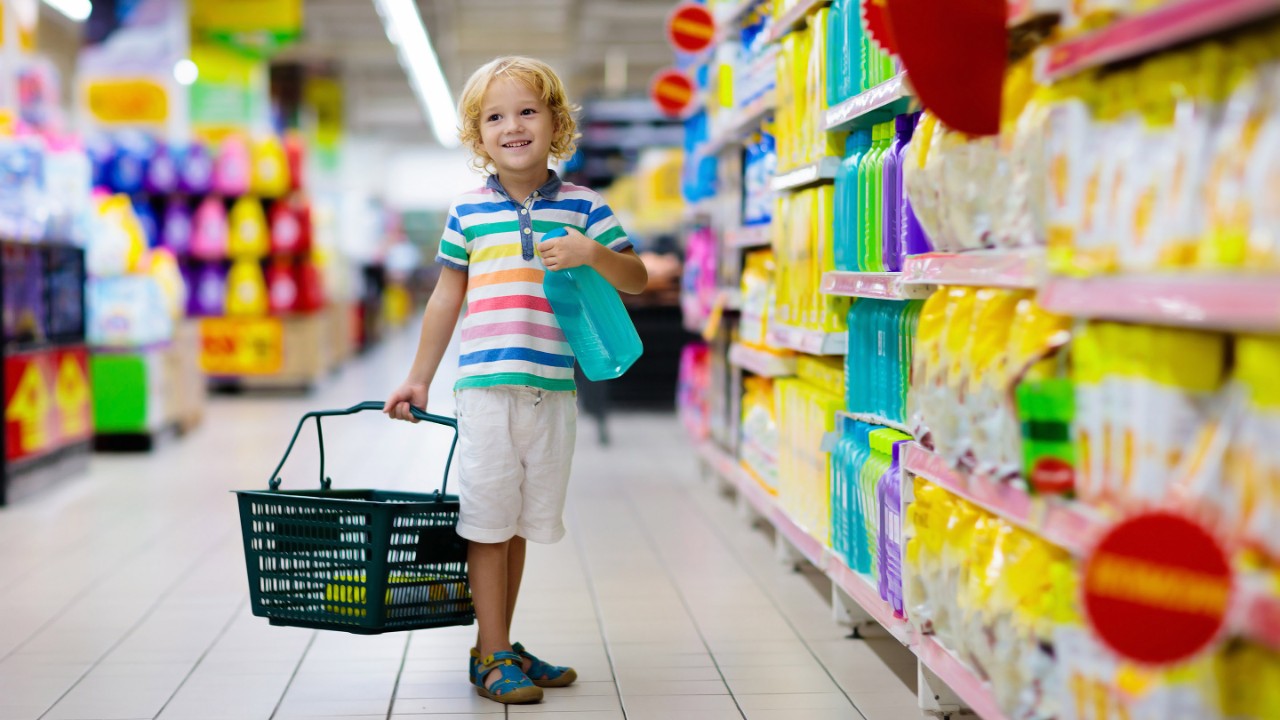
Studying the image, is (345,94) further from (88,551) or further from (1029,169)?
(1029,169)

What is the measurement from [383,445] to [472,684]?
183 inches

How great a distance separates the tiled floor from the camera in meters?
2.85

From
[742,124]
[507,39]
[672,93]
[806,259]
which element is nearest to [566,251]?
[806,259]

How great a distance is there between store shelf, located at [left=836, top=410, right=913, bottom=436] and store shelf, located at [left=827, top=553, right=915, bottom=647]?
37cm

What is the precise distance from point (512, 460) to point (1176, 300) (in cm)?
162

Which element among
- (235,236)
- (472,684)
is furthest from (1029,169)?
(235,236)

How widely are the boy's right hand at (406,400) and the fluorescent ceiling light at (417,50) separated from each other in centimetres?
536

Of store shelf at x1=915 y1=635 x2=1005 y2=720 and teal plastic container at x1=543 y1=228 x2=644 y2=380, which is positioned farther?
teal plastic container at x1=543 y1=228 x2=644 y2=380

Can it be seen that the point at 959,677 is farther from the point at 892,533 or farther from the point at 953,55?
the point at 953,55

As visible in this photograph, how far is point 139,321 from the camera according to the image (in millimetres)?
7242

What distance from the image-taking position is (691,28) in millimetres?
5727

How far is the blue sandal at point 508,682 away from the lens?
280 cm

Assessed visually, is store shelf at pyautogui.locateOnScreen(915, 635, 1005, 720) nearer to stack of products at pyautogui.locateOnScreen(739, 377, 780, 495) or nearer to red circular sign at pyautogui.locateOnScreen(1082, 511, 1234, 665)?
red circular sign at pyautogui.locateOnScreen(1082, 511, 1234, 665)

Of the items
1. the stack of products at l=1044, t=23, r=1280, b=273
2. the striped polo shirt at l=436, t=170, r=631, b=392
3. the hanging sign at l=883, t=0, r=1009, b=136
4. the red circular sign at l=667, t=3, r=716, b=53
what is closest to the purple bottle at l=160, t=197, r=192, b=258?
the red circular sign at l=667, t=3, r=716, b=53
